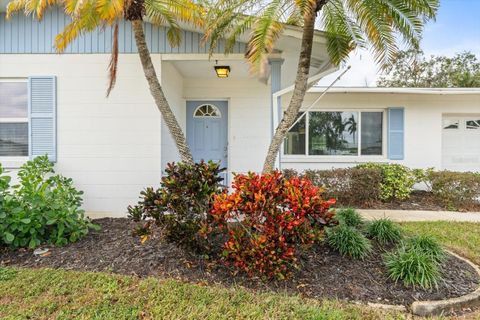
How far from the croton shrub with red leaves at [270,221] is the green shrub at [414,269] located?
97 centimetres

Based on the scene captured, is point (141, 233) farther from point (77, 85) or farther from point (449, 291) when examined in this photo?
point (77, 85)

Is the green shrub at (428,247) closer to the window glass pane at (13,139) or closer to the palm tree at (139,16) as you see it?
the palm tree at (139,16)

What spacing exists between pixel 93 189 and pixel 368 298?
5.07 m

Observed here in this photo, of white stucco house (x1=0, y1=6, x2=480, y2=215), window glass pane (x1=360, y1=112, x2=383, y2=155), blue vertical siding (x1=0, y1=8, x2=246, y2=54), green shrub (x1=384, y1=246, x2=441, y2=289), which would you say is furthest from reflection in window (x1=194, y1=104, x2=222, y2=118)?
green shrub (x1=384, y1=246, x2=441, y2=289)

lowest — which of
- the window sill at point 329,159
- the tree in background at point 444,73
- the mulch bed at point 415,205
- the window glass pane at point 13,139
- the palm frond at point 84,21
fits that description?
the mulch bed at point 415,205

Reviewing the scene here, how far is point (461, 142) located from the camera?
10.0m

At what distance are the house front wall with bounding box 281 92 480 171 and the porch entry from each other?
2787mm

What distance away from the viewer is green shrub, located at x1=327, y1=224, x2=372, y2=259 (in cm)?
392

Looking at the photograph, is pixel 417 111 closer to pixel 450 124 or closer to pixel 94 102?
pixel 450 124

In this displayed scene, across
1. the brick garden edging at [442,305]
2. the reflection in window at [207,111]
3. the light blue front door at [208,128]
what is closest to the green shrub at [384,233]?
the brick garden edging at [442,305]

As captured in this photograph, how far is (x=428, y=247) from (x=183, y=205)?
293cm

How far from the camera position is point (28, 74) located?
611cm

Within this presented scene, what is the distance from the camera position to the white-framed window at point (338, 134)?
9906 millimetres

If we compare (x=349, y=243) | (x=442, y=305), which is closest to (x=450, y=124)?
(x=349, y=243)
